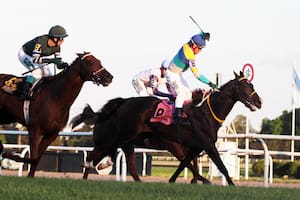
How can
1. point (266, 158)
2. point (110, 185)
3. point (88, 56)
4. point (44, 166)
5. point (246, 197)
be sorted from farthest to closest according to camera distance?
1. point (44, 166)
2. point (266, 158)
3. point (88, 56)
4. point (110, 185)
5. point (246, 197)

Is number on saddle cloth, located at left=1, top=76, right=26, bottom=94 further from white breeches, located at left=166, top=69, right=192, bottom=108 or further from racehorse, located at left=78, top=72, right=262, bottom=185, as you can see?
white breeches, located at left=166, top=69, right=192, bottom=108

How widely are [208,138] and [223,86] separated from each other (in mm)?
1068

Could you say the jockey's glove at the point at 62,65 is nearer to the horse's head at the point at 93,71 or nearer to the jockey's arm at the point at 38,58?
the jockey's arm at the point at 38,58

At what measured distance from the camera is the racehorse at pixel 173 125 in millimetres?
11609

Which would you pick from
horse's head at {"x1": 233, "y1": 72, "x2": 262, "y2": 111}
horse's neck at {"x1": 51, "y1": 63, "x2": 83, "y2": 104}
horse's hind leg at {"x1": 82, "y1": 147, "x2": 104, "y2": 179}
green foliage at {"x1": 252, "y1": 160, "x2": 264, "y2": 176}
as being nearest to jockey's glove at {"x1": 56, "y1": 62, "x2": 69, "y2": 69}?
horse's neck at {"x1": 51, "y1": 63, "x2": 83, "y2": 104}

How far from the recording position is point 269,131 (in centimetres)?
5806

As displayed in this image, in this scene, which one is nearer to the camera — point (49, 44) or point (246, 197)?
point (246, 197)

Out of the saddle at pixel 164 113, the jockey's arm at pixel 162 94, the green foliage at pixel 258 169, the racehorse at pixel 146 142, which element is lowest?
the green foliage at pixel 258 169

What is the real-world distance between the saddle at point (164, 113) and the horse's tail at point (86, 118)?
4.09 ft

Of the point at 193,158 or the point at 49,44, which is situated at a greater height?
the point at 49,44

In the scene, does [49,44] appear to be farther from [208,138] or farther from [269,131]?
[269,131]

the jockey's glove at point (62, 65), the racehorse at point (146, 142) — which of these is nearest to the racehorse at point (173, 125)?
the racehorse at point (146, 142)

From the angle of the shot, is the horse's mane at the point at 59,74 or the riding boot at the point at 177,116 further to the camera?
the riding boot at the point at 177,116

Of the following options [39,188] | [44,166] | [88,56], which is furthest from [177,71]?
[44,166]
